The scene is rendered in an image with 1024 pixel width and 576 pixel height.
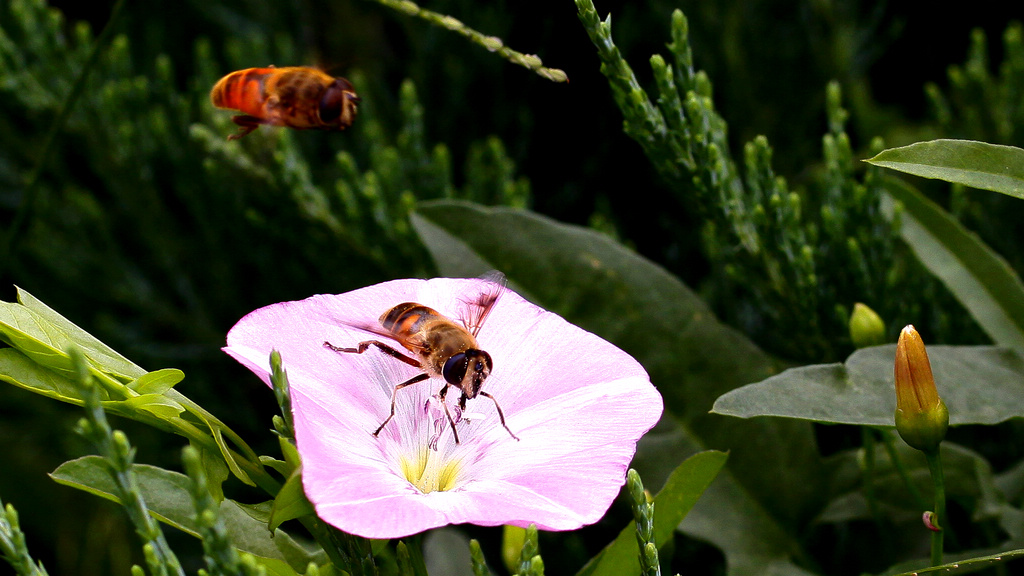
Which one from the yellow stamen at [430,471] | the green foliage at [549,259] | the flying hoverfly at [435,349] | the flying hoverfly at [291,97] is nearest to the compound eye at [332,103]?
the flying hoverfly at [291,97]

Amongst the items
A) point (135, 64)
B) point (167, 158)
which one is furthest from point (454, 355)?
point (135, 64)

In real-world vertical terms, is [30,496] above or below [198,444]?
below

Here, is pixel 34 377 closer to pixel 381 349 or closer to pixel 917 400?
pixel 381 349

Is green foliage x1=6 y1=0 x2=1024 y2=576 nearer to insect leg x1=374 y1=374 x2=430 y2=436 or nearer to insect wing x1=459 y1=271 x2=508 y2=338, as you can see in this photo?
insect leg x1=374 y1=374 x2=430 y2=436

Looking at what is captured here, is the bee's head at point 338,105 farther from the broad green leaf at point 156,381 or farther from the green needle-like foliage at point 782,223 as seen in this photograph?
the broad green leaf at point 156,381

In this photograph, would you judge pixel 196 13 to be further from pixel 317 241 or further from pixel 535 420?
pixel 535 420

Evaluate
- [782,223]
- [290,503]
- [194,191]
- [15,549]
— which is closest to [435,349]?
[290,503]
